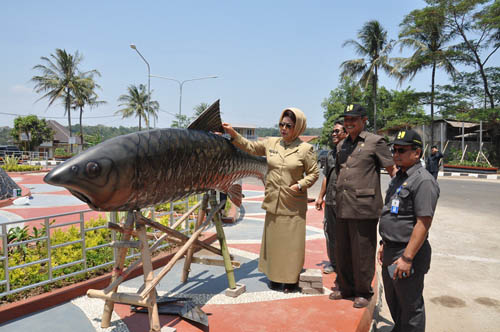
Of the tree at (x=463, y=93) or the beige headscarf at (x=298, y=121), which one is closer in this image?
the beige headscarf at (x=298, y=121)

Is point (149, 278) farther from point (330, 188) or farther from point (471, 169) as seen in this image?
point (471, 169)

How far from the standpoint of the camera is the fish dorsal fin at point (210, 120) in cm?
307

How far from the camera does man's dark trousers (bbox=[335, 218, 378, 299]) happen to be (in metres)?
3.26

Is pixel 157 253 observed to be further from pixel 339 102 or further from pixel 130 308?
pixel 339 102

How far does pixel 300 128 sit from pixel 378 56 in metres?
26.9

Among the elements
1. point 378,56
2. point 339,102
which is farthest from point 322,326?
point 339,102

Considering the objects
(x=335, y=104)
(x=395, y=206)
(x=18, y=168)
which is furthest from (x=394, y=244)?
(x=335, y=104)

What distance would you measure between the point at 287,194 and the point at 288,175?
7.5 inches

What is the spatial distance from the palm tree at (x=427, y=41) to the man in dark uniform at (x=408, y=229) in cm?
2376

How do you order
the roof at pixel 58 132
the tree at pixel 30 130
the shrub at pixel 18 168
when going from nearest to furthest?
the shrub at pixel 18 168
the tree at pixel 30 130
the roof at pixel 58 132

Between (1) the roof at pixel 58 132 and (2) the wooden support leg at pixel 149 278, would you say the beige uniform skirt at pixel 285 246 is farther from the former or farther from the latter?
(1) the roof at pixel 58 132

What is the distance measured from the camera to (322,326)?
9.71 feet

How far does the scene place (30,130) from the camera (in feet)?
125

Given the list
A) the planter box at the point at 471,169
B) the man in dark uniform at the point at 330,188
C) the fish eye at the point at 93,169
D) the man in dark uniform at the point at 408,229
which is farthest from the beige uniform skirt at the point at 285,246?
the planter box at the point at 471,169
